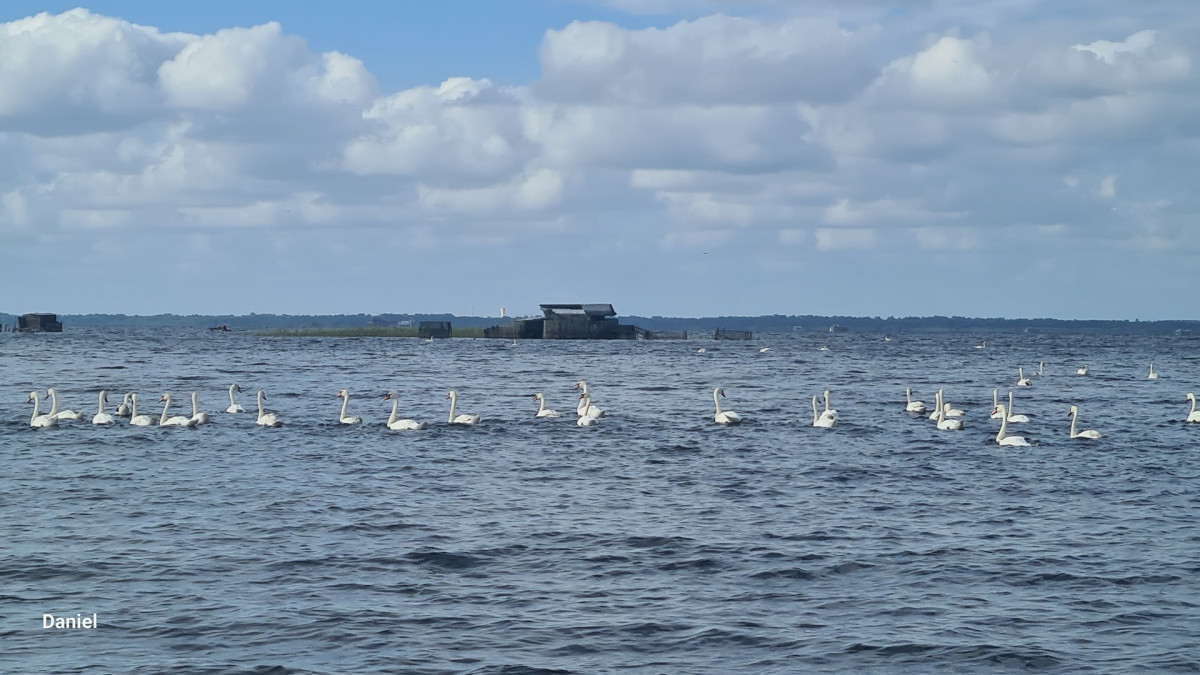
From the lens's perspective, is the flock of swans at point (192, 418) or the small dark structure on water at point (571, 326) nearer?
the flock of swans at point (192, 418)

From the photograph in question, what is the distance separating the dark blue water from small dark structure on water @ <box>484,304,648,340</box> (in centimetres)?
8596

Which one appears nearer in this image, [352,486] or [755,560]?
[755,560]

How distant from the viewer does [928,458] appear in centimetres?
3203

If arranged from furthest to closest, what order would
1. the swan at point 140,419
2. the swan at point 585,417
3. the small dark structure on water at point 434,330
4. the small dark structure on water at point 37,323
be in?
the small dark structure on water at point 37,323 < the small dark structure on water at point 434,330 < the swan at point 585,417 < the swan at point 140,419

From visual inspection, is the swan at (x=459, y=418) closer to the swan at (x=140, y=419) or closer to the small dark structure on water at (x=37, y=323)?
the swan at (x=140, y=419)

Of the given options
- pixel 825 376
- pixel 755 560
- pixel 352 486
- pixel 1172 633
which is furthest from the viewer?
pixel 825 376

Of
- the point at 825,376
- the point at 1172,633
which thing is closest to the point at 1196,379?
the point at 825,376

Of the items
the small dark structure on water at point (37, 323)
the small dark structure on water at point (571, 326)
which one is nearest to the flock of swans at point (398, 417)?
the small dark structure on water at point (571, 326)

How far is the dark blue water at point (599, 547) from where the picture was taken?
14.7 m

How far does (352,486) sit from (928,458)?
14694 mm

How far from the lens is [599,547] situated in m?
19.8

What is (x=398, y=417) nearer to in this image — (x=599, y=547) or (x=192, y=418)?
(x=192, y=418)

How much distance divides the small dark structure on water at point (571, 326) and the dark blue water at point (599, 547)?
282 ft

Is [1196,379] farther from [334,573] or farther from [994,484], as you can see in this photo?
[334,573]
